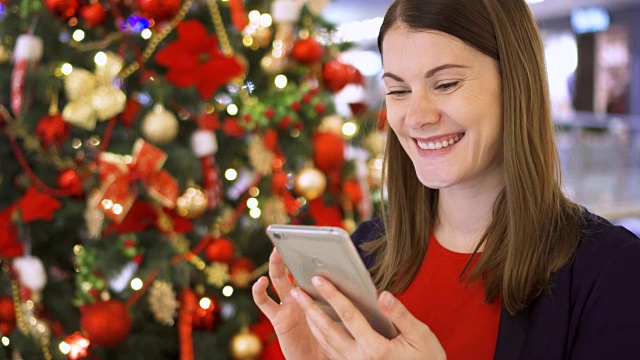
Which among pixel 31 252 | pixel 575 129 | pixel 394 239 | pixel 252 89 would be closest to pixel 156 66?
pixel 252 89

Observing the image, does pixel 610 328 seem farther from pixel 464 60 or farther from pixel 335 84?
pixel 335 84

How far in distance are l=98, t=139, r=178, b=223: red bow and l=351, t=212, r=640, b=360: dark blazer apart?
167 cm

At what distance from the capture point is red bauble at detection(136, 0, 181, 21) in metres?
2.82

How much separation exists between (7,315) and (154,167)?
0.82 metres

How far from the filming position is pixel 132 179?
2740 mm

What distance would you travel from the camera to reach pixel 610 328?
1.23 metres

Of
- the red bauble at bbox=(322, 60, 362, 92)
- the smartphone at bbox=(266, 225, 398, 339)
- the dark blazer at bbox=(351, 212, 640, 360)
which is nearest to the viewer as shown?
the smartphone at bbox=(266, 225, 398, 339)

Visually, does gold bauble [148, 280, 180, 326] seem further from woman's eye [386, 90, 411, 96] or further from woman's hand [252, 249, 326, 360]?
woman's eye [386, 90, 411, 96]

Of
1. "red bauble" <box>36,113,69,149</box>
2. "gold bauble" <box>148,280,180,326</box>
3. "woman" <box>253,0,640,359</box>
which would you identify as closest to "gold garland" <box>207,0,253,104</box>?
"red bauble" <box>36,113,69,149</box>

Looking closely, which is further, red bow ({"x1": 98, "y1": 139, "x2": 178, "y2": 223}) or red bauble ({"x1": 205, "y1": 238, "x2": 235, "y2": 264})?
red bauble ({"x1": 205, "y1": 238, "x2": 235, "y2": 264})

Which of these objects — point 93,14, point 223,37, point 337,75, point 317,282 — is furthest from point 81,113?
point 317,282

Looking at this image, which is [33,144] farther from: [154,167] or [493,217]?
[493,217]

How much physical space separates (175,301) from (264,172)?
1.96 feet

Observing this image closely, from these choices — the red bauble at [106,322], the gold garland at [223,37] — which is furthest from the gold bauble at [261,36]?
the red bauble at [106,322]
